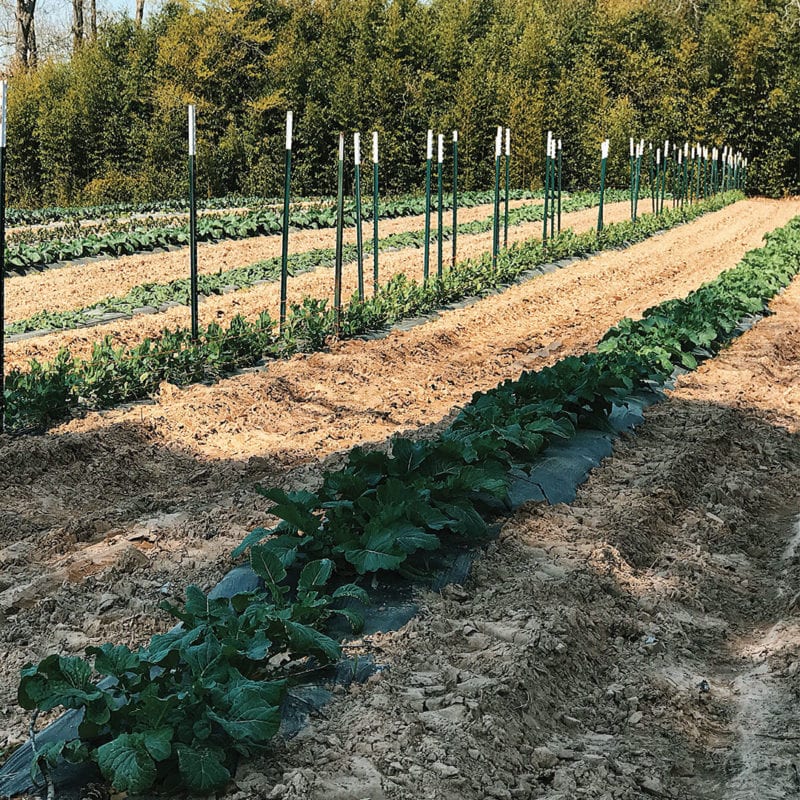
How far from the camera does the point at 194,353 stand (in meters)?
8.91

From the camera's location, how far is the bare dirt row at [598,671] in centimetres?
291

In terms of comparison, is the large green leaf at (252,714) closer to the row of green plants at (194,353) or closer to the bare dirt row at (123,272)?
the row of green plants at (194,353)

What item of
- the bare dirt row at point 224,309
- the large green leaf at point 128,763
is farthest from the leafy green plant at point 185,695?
the bare dirt row at point 224,309

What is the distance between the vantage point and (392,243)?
21156 mm

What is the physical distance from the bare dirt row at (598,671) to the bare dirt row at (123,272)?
9.79 meters

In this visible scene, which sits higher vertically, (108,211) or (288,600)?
(108,211)

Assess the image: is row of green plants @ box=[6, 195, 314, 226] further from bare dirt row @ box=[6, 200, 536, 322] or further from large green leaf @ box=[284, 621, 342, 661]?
large green leaf @ box=[284, 621, 342, 661]

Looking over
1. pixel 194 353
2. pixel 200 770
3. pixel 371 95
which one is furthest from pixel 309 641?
pixel 371 95

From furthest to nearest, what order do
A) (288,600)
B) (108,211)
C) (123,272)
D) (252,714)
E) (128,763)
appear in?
(108,211), (123,272), (288,600), (252,714), (128,763)

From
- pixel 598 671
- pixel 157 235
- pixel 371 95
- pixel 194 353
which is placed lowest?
pixel 598 671

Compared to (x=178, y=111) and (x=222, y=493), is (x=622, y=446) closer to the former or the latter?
(x=222, y=493)

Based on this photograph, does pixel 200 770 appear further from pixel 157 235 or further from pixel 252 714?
pixel 157 235

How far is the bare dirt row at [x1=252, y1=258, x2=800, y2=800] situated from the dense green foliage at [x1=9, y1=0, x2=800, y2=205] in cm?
3603

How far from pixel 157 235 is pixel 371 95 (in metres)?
21.9
